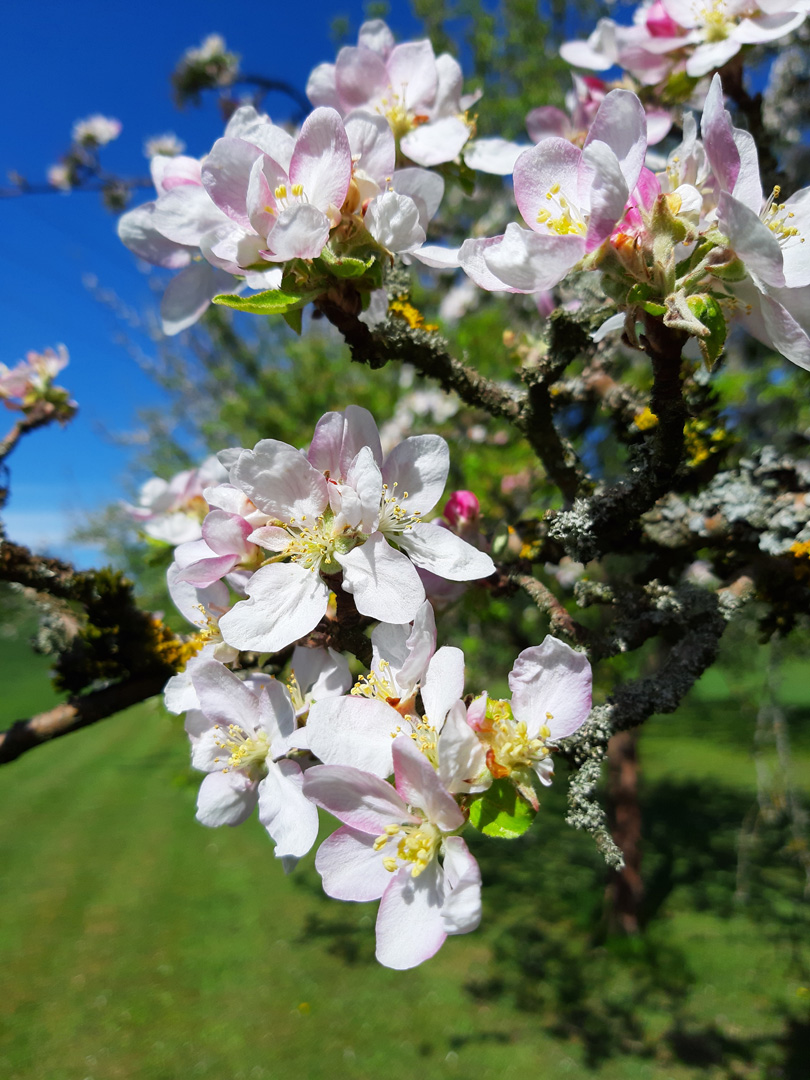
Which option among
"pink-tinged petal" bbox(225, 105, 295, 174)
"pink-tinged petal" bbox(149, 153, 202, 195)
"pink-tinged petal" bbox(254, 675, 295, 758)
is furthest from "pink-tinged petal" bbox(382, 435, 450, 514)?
"pink-tinged petal" bbox(149, 153, 202, 195)

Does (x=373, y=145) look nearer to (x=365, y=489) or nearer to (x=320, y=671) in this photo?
(x=365, y=489)

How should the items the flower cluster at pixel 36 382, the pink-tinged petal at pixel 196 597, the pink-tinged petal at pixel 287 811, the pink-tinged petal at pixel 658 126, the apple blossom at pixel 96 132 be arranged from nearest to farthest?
1. the pink-tinged petal at pixel 287 811
2. the pink-tinged petal at pixel 196 597
3. the pink-tinged petal at pixel 658 126
4. the flower cluster at pixel 36 382
5. the apple blossom at pixel 96 132

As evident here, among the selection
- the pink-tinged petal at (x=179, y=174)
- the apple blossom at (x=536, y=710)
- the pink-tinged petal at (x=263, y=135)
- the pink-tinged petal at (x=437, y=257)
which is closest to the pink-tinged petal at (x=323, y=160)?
the pink-tinged petal at (x=263, y=135)

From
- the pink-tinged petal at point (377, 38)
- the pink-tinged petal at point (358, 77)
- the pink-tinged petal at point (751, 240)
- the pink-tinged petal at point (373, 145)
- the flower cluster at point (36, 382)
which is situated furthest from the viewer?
the flower cluster at point (36, 382)

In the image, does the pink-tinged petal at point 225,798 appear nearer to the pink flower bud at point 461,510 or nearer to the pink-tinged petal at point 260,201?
the pink flower bud at point 461,510

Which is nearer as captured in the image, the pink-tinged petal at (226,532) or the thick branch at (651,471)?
the thick branch at (651,471)

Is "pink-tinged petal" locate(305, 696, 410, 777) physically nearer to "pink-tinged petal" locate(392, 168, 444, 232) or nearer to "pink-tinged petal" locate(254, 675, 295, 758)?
"pink-tinged petal" locate(254, 675, 295, 758)

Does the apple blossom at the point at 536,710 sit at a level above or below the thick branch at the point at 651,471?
below

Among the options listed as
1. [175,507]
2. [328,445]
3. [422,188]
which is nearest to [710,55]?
[422,188]
